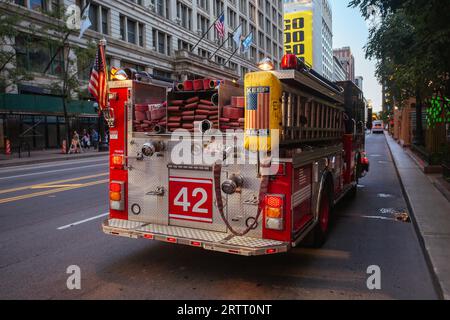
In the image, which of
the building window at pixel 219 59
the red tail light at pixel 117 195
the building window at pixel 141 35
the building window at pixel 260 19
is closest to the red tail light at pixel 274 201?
the red tail light at pixel 117 195

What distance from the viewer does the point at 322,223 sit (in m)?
6.62

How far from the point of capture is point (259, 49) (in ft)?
260

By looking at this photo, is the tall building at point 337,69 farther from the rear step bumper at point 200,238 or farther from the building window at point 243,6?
the rear step bumper at point 200,238

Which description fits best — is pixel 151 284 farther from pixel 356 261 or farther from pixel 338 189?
pixel 338 189

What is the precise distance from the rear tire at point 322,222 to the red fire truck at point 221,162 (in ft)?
0.10

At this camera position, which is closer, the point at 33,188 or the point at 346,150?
the point at 346,150

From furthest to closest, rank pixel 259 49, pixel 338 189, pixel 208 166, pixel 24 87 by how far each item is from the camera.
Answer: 1. pixel 259 49
2. pixel 24 87
3. pixel 338 189
4. pixel 208 166

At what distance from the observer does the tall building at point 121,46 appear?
30.4 meters

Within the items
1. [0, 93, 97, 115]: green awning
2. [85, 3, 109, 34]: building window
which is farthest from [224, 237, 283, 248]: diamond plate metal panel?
[85, 3, 109, 34]: building window

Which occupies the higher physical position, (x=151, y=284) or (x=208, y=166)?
(x=208, y=166)

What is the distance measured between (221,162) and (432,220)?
506cm

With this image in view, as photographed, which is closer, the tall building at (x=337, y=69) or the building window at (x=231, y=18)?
the building window at (x=231, y=18)

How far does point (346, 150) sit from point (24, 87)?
28691 millimetres
